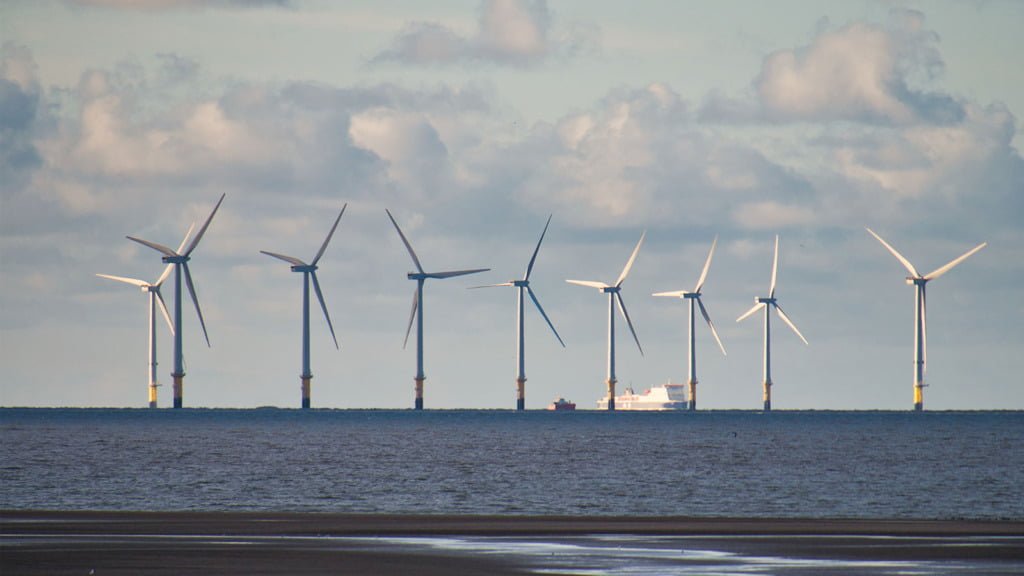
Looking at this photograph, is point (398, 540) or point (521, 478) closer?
point (398, 540)

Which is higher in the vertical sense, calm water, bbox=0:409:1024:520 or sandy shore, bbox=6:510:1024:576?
sandy shore, bbox=6:510:1024:576

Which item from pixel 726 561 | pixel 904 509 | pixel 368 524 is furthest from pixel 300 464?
pixel 726 561

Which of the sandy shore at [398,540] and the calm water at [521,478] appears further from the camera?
the calm water at [521,478]

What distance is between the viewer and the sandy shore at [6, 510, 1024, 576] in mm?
34156

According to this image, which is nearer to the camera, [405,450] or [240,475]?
[240,475]

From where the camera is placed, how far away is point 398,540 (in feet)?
136

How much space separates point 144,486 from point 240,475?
33.8 feet

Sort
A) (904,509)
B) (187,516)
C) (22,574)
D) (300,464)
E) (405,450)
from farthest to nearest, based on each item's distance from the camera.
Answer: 1. (405,450)
2. (300,464)
3. (904,509)
4. (187,516)
5. (22,574)

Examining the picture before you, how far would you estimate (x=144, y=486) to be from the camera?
75.3 m

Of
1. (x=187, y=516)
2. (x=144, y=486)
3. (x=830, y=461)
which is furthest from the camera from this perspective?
(x=830, y=461)

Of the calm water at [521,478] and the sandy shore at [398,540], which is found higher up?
the sandy shore at [398,540]

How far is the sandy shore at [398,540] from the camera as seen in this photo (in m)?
34.2

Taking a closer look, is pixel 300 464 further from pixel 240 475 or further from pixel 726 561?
pixel 726 561

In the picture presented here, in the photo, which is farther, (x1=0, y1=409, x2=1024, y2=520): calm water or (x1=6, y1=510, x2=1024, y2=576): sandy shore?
(x1=0, y1=409, x2=1024, y2=520): calm water
